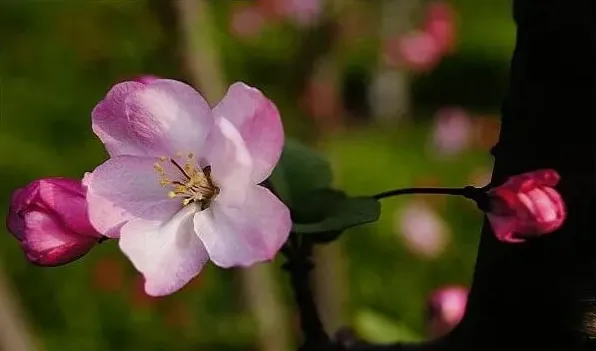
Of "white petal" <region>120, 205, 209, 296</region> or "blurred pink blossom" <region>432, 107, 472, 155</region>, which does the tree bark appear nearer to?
"white petal" <region>120, 205, 209, 296</region>

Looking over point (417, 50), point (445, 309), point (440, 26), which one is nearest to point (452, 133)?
point (417, 50)

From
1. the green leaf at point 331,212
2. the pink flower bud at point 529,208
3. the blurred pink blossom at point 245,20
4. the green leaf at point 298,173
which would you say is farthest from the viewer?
the blurred pink blossom at point 245,20

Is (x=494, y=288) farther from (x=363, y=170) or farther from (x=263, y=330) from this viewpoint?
(x=363, y=170)

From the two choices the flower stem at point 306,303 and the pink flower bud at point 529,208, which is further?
the flower stem at point 306,303

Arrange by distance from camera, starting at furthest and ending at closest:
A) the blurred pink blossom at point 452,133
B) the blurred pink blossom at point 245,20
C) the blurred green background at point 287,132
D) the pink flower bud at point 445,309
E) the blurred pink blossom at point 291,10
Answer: the blurred pink blossom at point 452,133, the blurred pink blossom at point 245,20, the blurred pink blossom at point 291,10, the blurred green background at point 287,132, the pink flower bud at point 445,309

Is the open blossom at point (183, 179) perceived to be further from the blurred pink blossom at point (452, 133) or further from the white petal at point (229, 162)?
the blurred pink blossom at point (452, 133)

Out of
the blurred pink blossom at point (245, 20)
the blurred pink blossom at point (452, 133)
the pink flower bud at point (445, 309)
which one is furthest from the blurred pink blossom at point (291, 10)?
the pink flower bud at point (445, 309)
